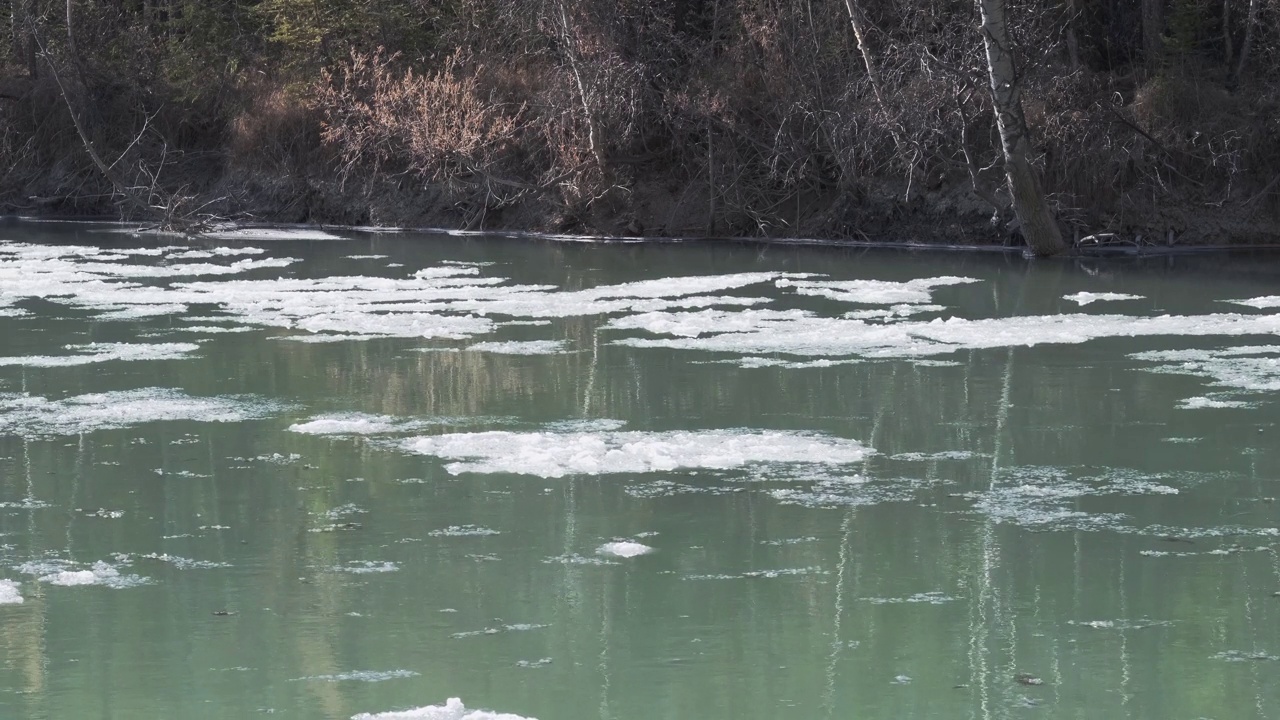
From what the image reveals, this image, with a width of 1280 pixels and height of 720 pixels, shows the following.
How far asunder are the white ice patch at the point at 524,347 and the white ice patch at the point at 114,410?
8.33 feet

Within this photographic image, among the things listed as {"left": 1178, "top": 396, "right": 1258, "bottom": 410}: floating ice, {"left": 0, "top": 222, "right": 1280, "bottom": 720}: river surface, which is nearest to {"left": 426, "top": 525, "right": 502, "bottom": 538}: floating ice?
{"left": 0, "top": 222, "right": 1280, "bottom": 720}: river surface

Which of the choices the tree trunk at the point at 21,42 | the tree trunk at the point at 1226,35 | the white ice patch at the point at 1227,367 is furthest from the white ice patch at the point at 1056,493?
the tree trunk at the point at 21,42

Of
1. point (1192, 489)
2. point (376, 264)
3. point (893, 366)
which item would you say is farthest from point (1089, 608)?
point (376, 264)

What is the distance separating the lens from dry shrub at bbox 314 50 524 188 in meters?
26.5

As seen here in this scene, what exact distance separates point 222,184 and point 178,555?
25.6m

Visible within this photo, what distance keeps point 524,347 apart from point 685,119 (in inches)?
537

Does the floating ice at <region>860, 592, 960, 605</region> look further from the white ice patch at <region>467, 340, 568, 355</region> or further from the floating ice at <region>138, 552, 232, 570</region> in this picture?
the white ice patch at <region>467, 340, 568, 355</region>

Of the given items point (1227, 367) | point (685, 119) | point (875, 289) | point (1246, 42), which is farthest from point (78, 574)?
point (1246, 42)

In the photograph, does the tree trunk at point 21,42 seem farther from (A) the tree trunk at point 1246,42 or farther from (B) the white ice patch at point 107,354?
(A) the tree trunk at point 1246,42

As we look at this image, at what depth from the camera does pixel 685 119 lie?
26.1 m

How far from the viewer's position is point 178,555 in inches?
277

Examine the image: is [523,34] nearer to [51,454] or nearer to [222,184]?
[222,184]

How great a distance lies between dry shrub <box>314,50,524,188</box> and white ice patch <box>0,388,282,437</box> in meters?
15.8

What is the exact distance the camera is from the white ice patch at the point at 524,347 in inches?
504
